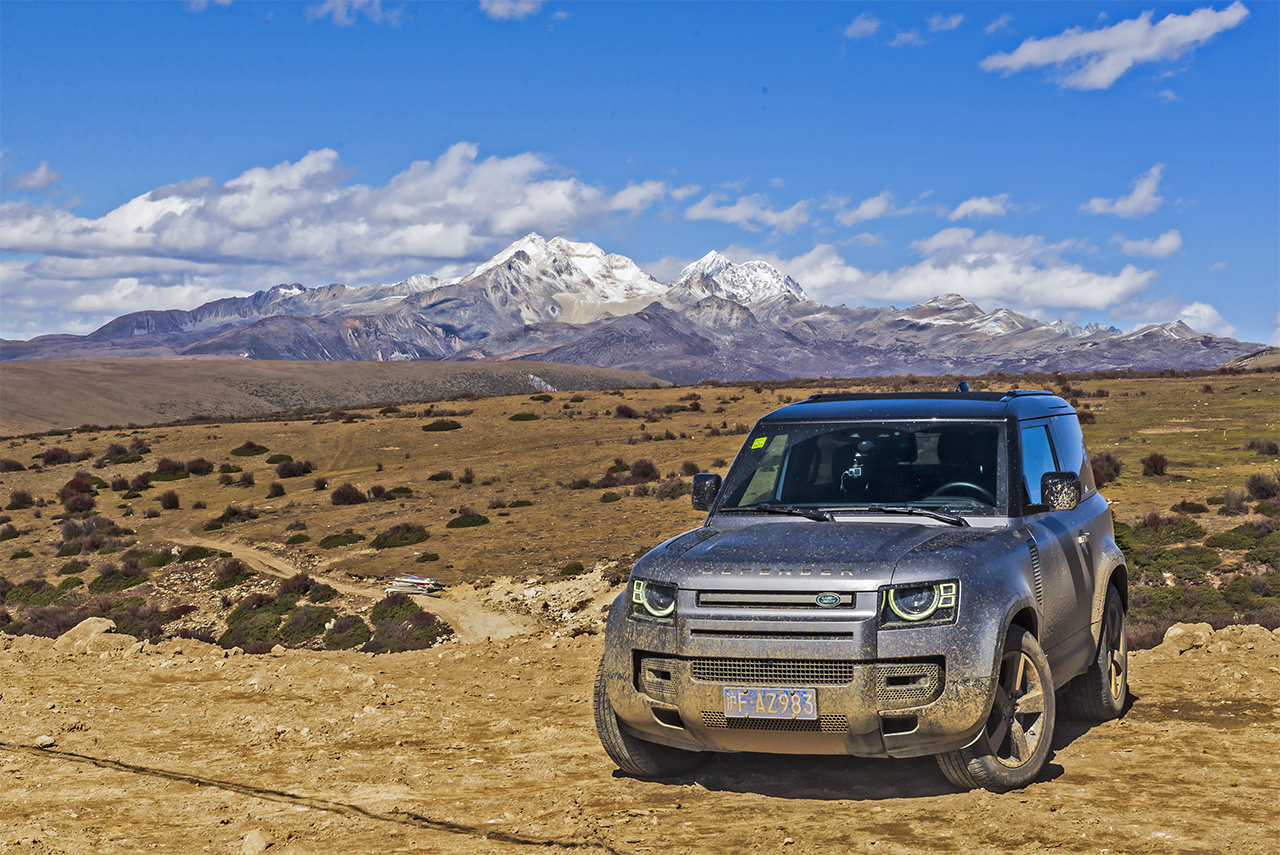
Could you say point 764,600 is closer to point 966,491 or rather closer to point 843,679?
point 843,679

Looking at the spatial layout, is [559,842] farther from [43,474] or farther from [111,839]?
[43,474]

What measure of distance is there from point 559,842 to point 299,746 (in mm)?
3753

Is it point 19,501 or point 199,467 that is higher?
point 199,467

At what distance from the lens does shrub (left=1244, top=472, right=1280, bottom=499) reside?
26484 millimetres

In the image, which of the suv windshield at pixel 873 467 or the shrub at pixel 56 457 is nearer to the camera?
the suv windshield at pixel 873 467

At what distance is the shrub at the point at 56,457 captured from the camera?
61.9 meters

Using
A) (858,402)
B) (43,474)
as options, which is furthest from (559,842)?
(43,474)

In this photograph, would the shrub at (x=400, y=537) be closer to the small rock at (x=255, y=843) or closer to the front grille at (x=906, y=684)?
the small rock at (x=255, y=843)

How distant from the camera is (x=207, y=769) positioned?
26.5 ft

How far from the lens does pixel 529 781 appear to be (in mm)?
7371

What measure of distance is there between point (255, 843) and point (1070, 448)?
634 cm

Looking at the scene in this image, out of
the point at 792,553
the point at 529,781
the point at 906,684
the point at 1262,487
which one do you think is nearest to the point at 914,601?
the point at 906,684

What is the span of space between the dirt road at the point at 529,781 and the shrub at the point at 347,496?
98.1 ft

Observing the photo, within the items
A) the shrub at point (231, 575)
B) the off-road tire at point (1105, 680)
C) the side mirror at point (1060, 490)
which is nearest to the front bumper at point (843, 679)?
the side mirror at point (1060, 490)
